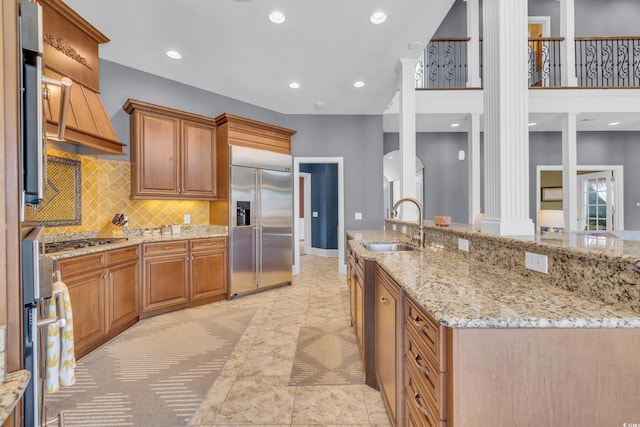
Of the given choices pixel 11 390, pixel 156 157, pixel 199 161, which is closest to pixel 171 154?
pixel 156 157

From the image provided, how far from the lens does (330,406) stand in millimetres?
1770

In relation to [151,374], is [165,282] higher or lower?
higher

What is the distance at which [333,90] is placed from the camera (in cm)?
423

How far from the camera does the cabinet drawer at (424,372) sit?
0.87 m

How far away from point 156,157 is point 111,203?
2.32ft

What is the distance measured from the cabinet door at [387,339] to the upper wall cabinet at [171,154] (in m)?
2.82

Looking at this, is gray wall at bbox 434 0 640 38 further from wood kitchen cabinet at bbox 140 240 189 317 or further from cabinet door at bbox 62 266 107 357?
cabinet door at bbox 62 266 107 357

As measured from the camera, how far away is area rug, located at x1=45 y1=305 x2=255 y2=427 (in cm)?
172

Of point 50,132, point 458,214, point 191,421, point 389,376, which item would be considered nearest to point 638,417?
point 389,376

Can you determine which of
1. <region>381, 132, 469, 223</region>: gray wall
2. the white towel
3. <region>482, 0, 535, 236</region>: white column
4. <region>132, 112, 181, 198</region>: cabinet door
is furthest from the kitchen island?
<region>381, 132, 469, 223</region>: gray wall

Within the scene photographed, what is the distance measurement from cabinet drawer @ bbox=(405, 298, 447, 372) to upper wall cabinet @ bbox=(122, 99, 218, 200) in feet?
10.6

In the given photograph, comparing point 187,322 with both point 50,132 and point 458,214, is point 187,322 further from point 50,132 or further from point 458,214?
point 458,214

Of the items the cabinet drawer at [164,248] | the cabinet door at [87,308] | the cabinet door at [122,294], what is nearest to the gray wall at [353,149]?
the cabinet drawer at [164,248]

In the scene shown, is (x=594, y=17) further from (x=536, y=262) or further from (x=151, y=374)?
(x=151, y=374)
